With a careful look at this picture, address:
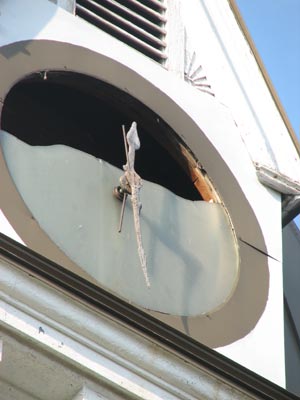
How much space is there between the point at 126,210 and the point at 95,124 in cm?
127

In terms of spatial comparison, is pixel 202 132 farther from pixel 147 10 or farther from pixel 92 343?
pixel 92 343

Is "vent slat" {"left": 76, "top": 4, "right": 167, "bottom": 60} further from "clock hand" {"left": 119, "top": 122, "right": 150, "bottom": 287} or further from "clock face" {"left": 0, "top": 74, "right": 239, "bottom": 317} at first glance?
"clock hand" {"left": 119, "top": 122, "right": 150, "bottom": 287}

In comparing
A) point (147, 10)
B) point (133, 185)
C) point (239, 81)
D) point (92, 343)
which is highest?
point (147, 10)

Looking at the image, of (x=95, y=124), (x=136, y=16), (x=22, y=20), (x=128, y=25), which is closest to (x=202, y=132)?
(x=95, y=124)

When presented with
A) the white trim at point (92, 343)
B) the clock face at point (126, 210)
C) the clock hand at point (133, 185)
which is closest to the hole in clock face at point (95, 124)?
the clock face at point (126, 210)

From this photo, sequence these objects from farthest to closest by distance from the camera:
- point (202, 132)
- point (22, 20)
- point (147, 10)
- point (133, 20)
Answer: point (147, 10), point (133, 20), point (202, 132), point (22, 20)

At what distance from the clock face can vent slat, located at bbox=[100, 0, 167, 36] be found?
619mm

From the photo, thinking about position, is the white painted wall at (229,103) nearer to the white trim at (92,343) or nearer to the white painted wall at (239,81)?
the white painted wall at (239,81)

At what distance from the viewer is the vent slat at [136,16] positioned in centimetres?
1194

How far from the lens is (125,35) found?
11727 mm

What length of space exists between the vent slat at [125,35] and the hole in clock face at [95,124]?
16.5 inches

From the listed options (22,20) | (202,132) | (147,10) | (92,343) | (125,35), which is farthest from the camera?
(147,10)

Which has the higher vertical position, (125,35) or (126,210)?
(125,35)

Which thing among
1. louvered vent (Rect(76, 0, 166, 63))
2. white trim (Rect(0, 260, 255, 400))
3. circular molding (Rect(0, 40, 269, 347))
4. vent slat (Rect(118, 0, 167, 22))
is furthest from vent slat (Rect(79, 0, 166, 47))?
white trim (Rect(0, 260, 255, 400))
